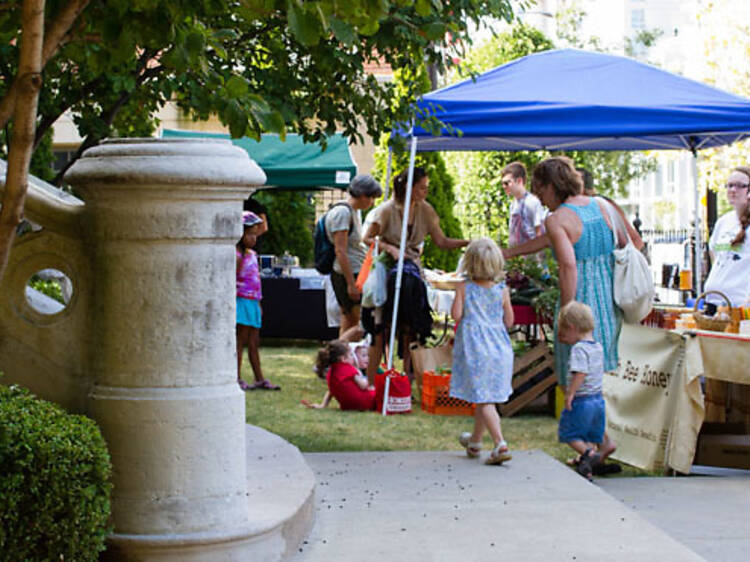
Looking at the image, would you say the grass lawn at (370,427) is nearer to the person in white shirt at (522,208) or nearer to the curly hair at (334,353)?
the curly hair at (334,353)

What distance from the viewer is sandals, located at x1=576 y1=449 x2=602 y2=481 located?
6910mm

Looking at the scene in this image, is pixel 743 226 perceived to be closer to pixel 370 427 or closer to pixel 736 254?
pixel 736 254

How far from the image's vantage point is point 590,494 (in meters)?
5.85

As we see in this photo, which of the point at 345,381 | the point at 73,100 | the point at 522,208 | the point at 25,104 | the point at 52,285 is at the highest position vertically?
the point at 73,100

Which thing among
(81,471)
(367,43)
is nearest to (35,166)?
(367,43)

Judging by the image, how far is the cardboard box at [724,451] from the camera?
7.31 m

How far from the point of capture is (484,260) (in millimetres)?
7309

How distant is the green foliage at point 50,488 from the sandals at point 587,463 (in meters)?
3.80

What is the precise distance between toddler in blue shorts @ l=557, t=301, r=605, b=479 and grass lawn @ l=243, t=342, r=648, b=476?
64 cm

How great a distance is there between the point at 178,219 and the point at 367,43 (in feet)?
10.8

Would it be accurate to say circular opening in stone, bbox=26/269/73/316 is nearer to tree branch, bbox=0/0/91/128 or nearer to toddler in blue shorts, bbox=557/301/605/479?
toddler in blue shorts, bbox=557/301/605/479

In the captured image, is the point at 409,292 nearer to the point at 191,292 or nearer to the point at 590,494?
the point at 590,494

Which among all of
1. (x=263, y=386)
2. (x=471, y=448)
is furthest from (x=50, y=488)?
(x=263, y=386)

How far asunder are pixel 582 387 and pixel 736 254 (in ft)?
10.6
